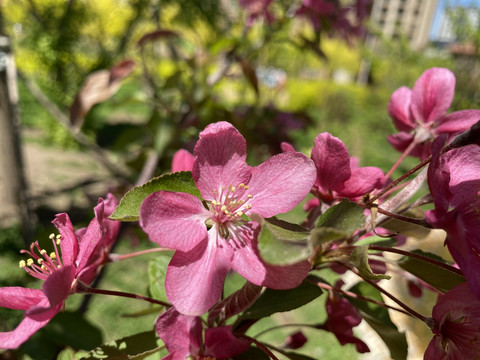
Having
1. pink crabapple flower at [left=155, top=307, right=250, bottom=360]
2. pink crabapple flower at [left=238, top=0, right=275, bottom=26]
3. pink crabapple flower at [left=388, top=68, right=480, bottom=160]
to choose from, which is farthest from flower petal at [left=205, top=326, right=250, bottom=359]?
pink crabapple flower at [left=238, top=0, right=275, bottom=26]

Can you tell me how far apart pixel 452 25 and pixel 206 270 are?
23.8 ft

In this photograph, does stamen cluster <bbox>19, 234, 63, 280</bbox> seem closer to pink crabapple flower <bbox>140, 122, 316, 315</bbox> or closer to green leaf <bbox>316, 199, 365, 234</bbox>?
pink crabapple flower <bbox>140, 122, 316, 315</bbox>

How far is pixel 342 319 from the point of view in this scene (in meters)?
0.63

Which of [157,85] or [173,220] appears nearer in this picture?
[173,220]

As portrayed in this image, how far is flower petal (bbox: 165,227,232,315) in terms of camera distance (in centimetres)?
43

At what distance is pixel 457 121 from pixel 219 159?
33cm

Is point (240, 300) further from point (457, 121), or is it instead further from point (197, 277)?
point (457, 121)

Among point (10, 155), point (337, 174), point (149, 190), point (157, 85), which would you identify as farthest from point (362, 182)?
point (10, 155)

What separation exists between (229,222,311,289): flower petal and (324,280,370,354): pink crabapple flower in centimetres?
22

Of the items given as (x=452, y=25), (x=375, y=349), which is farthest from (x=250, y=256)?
(x=452, y=25)

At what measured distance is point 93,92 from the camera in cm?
141

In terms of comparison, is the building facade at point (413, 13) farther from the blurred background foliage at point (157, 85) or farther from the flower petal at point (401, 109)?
the flower petal at point (401, 109)

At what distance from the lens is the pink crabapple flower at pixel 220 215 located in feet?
1.44

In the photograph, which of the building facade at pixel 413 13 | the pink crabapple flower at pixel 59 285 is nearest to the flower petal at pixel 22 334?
the pink crabapple flower at pixel 59 285
